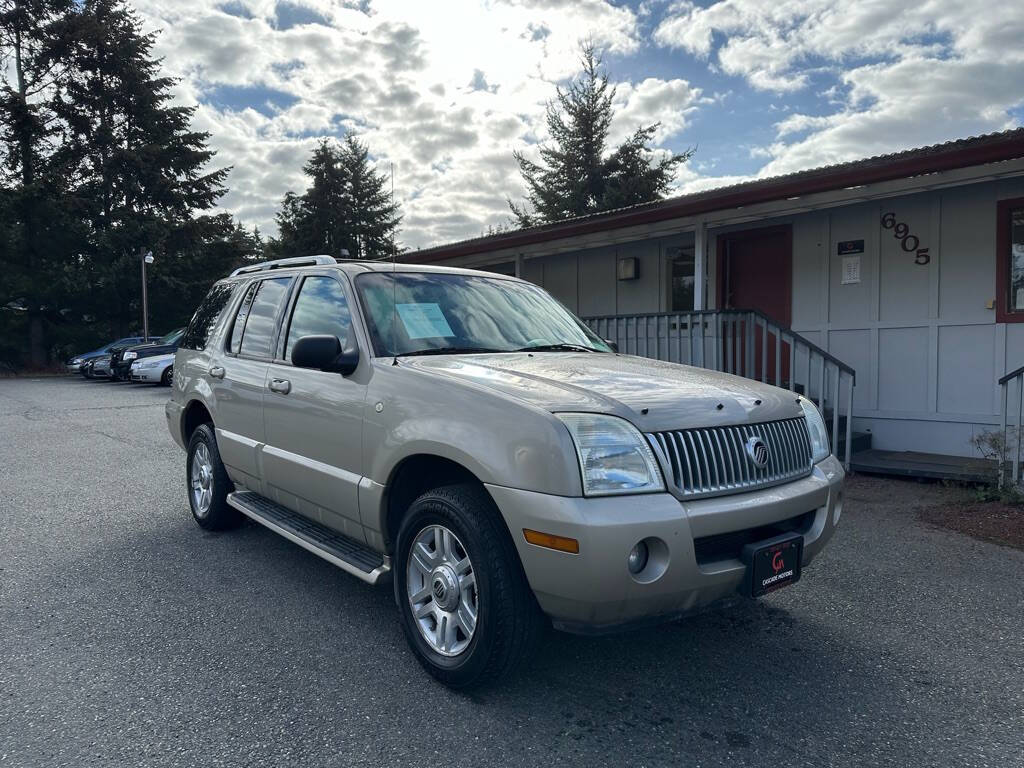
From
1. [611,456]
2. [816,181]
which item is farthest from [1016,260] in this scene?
[611,456]

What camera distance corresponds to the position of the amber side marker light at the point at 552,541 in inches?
96.0

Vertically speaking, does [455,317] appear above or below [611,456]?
above

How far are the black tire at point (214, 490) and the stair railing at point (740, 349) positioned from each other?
203 inches

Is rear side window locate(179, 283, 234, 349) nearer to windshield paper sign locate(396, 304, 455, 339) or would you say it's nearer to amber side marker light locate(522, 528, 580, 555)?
windshield paper sign locate(396, 304, 455, 339)

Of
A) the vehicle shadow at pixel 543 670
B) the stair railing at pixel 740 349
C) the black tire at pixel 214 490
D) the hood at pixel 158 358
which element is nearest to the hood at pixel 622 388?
the vehicle shadow at pixel 543 670

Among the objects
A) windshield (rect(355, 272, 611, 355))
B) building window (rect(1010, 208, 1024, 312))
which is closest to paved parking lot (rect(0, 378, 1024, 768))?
windshield (rect(355, 272, 611, 355))

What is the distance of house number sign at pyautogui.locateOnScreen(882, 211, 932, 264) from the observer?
801 cm

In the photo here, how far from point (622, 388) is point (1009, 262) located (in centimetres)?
654

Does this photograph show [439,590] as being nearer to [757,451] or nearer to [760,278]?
[757,451]

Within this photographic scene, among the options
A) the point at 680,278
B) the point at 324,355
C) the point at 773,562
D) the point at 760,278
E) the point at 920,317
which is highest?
the point at 680,278

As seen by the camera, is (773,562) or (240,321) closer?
(773,562)

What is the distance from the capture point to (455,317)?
12.5 feet

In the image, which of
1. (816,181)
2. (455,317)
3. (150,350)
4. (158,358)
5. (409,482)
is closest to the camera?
(409,482)

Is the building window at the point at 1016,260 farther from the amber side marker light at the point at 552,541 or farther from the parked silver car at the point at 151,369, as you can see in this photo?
the parked silver car at the point at 151,369
